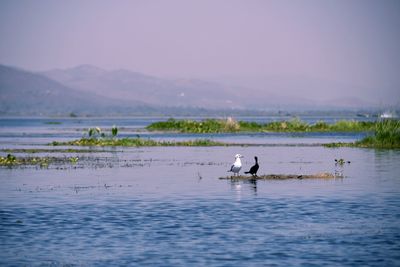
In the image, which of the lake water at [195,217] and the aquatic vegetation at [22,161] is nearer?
the lake water at [195,217]

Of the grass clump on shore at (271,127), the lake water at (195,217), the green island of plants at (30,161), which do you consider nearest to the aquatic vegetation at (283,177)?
the lake water at (195,217)

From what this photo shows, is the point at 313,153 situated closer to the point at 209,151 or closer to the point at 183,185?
the point at 209,151

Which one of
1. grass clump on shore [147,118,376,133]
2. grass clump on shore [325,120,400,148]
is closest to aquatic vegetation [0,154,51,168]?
grass clump on shore [325,120,400,148]

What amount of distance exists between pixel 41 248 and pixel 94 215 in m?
5.57

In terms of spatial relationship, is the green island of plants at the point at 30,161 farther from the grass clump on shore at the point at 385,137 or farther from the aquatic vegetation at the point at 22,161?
the grass clump on shore at the point at 385,137

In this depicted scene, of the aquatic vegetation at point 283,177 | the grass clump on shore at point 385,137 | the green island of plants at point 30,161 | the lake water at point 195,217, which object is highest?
the grass clump on shore at point 385,137

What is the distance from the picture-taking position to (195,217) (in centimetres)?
2545

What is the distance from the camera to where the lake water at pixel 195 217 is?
64.3ft

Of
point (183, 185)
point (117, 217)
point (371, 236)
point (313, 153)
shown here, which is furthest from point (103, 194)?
point (313, 153)

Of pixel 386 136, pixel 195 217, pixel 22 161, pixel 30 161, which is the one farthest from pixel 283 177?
pixel 386 136

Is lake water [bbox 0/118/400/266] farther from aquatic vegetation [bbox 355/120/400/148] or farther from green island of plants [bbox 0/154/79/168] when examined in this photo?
aquatic vegetation [bbox 355/120/400/148]

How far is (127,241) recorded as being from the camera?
2148 cm

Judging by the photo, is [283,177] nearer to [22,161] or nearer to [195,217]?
[195,217]

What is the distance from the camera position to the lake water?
64.3 ft
